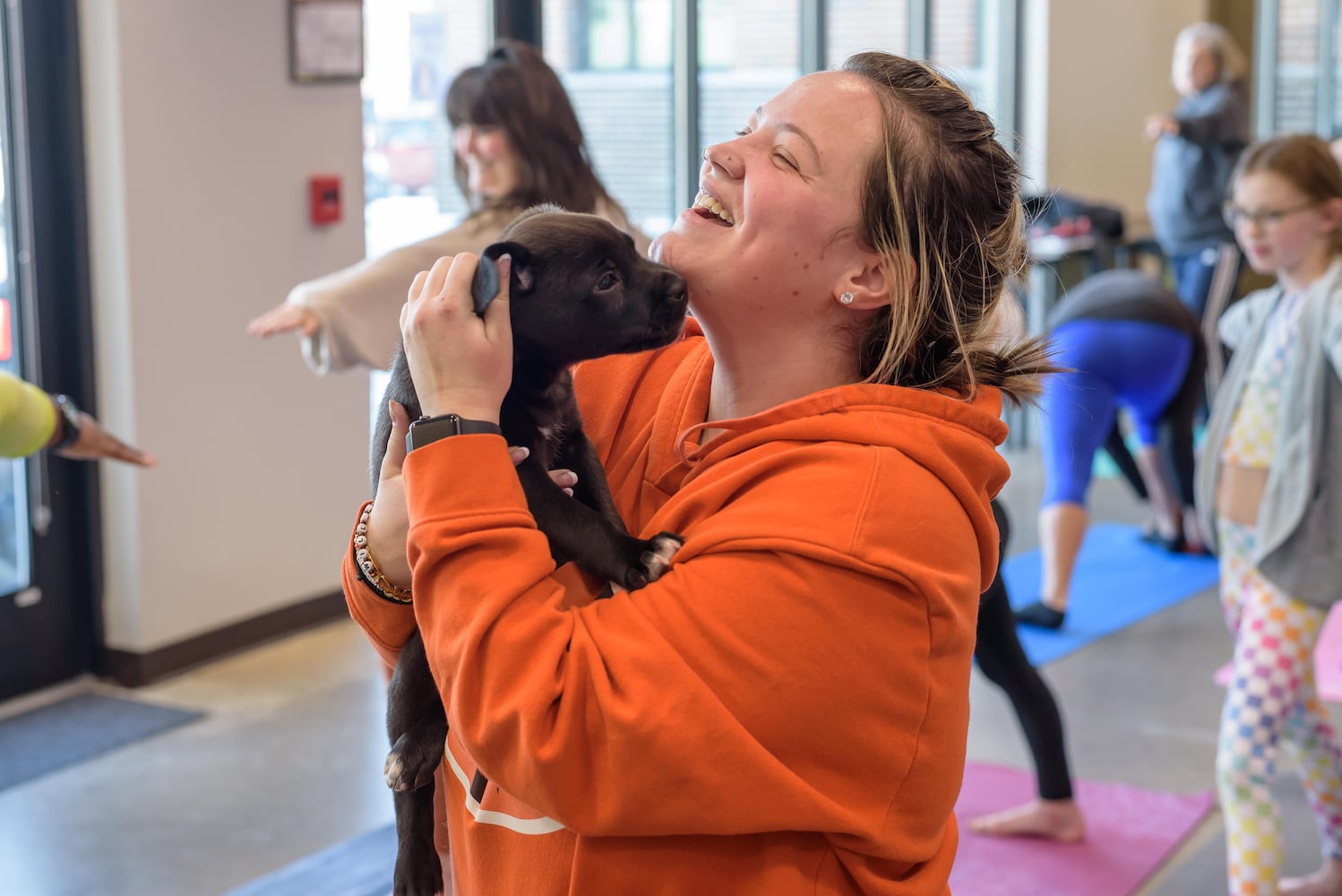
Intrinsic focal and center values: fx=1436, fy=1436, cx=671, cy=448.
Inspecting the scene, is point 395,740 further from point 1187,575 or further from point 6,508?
point 1187,575

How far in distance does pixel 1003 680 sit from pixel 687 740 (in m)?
2.09

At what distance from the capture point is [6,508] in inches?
162

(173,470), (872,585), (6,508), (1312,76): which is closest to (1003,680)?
(872,585)

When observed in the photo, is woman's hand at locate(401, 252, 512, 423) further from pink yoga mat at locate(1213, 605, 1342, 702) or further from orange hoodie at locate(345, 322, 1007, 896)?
pink yoga mat at locate(1213, 605, 1342, 702)

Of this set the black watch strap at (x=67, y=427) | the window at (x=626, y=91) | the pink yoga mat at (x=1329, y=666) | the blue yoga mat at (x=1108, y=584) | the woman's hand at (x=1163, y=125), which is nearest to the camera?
the black watch strap at (x=67, y=427)

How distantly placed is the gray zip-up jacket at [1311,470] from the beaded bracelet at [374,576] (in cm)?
194

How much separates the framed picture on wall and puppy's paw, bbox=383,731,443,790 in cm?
353

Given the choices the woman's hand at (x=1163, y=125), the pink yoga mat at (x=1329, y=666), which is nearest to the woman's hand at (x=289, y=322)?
the pink yoga mat at (x=1329, y=666)

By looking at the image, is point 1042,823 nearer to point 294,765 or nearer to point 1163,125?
point 294,765

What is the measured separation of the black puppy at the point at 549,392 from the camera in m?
1.41

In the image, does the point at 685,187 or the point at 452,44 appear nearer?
the point at 452,44

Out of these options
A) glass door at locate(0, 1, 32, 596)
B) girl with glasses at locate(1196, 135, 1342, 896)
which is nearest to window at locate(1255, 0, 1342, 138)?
girl with glasses at locate(1196, 135, 1342, 896)

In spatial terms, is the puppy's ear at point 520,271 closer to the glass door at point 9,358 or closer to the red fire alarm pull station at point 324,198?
the glass door at point 9,358

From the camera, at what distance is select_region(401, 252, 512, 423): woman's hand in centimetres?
120
